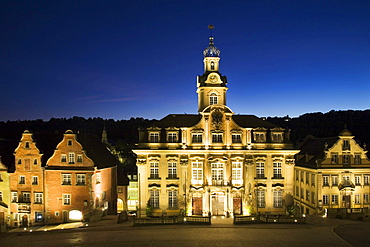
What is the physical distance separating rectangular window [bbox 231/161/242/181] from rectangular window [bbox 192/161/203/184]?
4.20 m

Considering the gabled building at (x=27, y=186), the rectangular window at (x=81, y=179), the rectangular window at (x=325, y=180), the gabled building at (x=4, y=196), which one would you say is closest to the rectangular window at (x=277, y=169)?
the rectangular window at (x=325, y=180)

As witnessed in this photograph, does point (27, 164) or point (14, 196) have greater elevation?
point (27, 164)

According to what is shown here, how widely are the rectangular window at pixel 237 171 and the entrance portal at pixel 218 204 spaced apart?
2991 mm

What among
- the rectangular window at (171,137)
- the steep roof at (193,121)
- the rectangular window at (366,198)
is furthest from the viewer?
the rectangular window at (366,198)

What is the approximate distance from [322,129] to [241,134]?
50.6 m

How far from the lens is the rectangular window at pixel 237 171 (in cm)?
4450

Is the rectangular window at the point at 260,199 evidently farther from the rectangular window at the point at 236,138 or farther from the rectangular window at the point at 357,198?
the rectangular window at the point at 357,198

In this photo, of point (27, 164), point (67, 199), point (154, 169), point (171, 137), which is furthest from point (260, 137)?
point (27, 164)

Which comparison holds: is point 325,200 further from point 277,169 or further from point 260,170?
point 260,170

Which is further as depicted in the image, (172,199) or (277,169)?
(277,169)

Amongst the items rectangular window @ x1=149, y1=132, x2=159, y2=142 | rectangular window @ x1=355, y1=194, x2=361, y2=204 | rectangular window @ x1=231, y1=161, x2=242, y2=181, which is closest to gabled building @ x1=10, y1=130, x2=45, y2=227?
rectangular window @ x1=149, y1=132, x2=159, y2=142

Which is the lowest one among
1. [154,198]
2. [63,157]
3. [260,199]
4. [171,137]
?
[260,199]

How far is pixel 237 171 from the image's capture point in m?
44.6

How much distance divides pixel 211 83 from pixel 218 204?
16.4m
